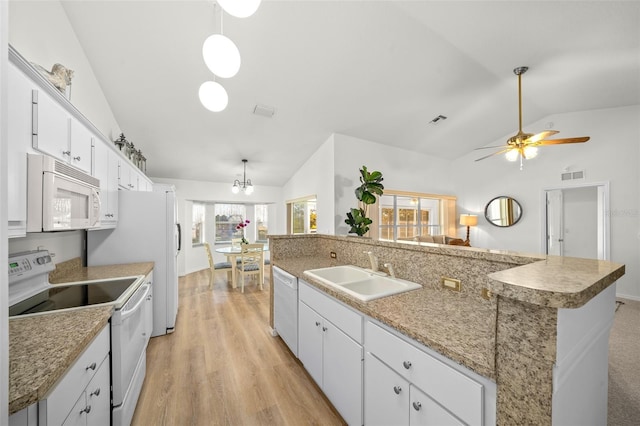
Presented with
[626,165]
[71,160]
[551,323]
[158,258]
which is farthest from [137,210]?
[626,165]

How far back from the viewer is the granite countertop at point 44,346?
2.29ft

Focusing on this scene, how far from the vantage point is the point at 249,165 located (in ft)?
16.7

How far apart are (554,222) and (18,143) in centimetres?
740

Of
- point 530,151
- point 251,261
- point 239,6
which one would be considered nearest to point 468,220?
point 530,151

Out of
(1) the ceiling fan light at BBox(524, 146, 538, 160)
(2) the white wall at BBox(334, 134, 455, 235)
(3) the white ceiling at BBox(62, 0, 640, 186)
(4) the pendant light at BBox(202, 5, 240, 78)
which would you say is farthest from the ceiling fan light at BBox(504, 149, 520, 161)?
(4) the pendant light at BBox(202, 5, 240, 78)

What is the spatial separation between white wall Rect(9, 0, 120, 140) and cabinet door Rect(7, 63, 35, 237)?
2.71 ft

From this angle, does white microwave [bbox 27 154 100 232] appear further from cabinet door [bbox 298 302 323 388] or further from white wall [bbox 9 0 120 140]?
cabinet door [bbox 298 302 323 388]

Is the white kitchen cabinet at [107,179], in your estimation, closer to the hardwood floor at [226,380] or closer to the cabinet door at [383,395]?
the hardwood floor at [226,380]

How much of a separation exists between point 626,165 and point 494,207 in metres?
2.01

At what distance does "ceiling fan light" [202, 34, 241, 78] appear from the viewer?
1.25m

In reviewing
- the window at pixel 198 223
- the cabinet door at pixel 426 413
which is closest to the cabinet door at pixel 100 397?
the cabinet door at pixel 426 413

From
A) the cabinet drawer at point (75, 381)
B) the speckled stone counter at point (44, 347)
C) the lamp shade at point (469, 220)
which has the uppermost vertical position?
the lamp shade at point (469, 220)

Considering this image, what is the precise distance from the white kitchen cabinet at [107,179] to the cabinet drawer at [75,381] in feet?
4.26

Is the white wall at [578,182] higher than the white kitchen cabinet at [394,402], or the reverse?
the white wall at [578,182]
